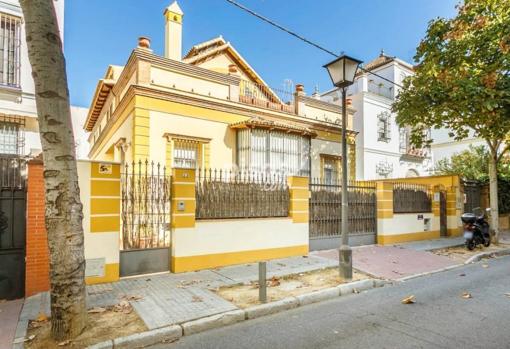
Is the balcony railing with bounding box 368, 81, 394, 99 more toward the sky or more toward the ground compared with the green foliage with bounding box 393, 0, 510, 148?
more toward the sky

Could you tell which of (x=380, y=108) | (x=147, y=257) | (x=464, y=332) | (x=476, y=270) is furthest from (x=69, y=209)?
(x=380, y=108)

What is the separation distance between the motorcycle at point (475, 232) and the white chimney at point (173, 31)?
1217 centimetres

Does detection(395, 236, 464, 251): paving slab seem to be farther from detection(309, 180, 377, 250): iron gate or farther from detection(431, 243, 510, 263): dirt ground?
detection(309, 180, 377, 250): iron gate

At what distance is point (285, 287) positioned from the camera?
6.34m

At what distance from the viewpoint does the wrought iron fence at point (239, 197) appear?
25.9 feet

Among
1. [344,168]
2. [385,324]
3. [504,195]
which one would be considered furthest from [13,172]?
[504,195]


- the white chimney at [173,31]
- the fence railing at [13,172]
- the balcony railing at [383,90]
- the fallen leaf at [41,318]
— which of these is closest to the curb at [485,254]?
the fallen leaf at [41,318]

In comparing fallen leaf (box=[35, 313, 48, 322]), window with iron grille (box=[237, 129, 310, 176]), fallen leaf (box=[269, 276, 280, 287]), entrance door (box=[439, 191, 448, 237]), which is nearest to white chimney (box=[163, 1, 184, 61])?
window with iron grille (box=[237, 129, 310, 176])

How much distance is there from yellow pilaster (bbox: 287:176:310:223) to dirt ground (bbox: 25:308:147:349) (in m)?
5.38

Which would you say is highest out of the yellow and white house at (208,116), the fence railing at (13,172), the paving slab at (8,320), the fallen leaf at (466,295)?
the yellow and white house at (208,116)

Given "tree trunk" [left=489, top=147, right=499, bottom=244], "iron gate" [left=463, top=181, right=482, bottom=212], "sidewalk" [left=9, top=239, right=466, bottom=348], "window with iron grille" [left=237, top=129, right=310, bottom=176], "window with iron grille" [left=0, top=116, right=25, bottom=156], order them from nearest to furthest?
"sidewalk" [left=9, top=239, right=466, bottom=348] < "window with iron grille" [left=0, top=116, right=25, bottom=156] < "tree trunk" [left=489, top=147, right=499, bottom=244] < "window with iron grille" [left=237, top=129, right=310, bottom=176] < "iron gate" [left=463, top=181, right=482, bottom=212]

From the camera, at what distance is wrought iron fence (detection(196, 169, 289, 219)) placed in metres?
7.88

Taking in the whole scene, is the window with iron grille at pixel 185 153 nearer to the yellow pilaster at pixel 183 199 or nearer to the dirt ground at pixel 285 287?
the yellow pilaster at pixel 183 199

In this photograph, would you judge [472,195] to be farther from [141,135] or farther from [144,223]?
[144,223]
